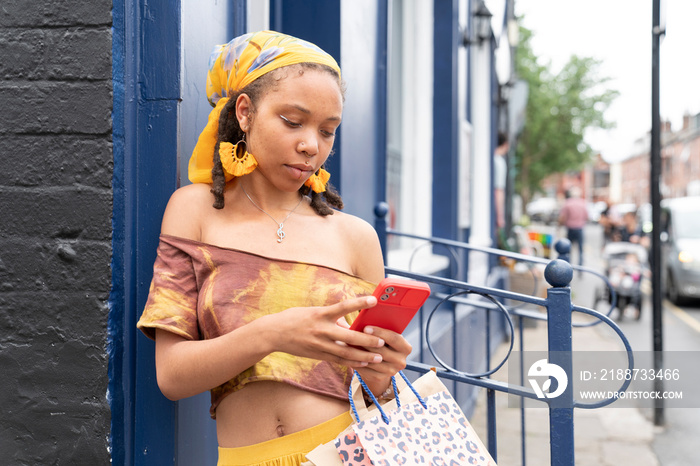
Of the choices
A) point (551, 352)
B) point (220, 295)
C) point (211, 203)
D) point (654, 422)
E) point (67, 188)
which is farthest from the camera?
point (654, 422)

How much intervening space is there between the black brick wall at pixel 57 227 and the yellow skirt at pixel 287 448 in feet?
1.83

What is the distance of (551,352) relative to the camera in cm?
227

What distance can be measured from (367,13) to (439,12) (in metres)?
2.55

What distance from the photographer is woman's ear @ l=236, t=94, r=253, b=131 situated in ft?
5.34

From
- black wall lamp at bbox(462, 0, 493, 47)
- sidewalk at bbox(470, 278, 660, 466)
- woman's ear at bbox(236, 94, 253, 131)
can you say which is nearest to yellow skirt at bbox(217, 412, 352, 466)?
woman's ear at bbox(236, 94, 253, 131)

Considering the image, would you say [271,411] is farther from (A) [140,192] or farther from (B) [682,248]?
(B) [682,248]

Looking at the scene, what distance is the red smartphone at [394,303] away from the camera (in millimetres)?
1312

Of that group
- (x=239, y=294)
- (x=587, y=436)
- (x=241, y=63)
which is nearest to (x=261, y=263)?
(x=239, y=294)

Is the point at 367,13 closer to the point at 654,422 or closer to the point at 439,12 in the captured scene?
the point at 439,12

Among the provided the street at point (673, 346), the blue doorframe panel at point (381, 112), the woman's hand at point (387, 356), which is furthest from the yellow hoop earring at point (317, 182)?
the street at point (673, 346)

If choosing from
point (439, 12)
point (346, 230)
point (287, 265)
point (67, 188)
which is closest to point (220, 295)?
point (287, 265)

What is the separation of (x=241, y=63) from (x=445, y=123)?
4457 millimetres

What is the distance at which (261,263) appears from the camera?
1.62 m

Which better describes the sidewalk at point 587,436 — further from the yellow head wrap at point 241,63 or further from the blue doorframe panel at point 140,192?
Result: the yellow head wrap at point 241,63
